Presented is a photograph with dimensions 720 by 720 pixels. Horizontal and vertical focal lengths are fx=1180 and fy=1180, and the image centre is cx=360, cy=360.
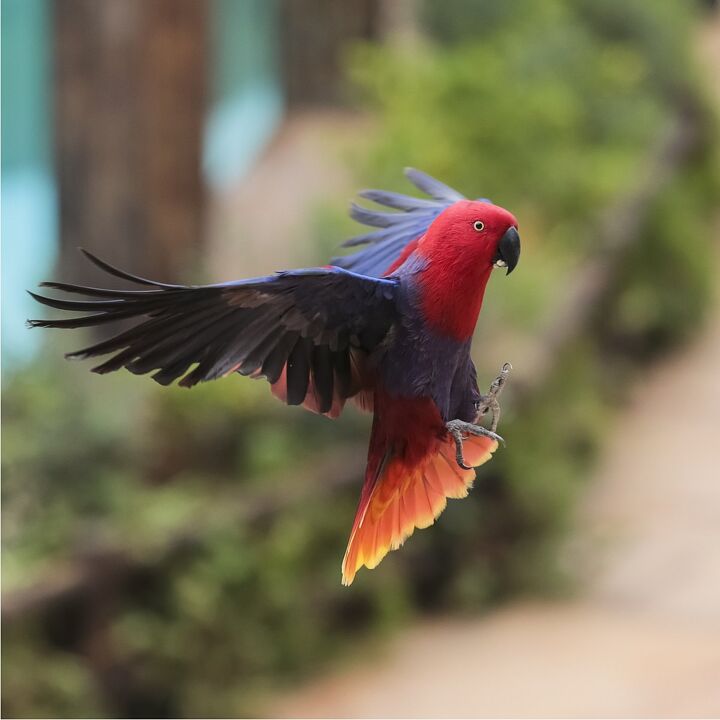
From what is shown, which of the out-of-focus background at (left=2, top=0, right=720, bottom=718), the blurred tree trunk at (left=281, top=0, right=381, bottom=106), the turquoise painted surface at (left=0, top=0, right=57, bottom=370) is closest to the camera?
the out-of-focus background at (left=2, top=0, right=720, bottom=718)

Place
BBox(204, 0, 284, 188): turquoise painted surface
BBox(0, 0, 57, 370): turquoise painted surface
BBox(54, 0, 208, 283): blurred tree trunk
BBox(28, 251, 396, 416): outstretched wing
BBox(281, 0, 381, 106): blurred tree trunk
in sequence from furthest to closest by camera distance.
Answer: BBox(281, 0, 381, 106): blurred tree trunk < BBox(204, 0, 284, 188): turquoise painted surface < BBox(0, 0, 57, 370): turquoise painted surface < BBox(54, 0, 208, 283): blurred tree trunk < BBox(28, 251, 396, 416): outstretched wing

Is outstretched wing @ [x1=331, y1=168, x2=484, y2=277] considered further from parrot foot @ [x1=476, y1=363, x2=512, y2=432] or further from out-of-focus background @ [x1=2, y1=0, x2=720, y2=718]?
out-of-focus background @ [x1=2, y1=0, x2=720, y2=718]

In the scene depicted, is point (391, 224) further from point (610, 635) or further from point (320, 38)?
point (320, 38)

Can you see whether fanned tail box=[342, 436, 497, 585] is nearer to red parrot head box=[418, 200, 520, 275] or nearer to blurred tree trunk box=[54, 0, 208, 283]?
red parrot head box=[418, 200, 520, 275]

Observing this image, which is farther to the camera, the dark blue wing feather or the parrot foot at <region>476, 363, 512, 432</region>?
the dark blue wing feather

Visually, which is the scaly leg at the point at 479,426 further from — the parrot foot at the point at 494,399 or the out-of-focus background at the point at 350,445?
the out-of-focus background at the point at 350,445

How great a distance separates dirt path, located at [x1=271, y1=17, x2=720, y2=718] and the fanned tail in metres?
2.51

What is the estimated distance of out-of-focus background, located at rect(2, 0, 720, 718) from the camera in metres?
3.21

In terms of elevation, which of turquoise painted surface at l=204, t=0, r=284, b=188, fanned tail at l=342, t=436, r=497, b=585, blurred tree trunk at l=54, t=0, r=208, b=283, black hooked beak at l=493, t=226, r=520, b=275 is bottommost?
fanned tail at l=342, t=436, r=497, b=585

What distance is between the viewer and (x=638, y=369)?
6.12 meters

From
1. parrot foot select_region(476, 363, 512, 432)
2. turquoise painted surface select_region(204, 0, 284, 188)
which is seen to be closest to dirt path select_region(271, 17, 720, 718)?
parrot foot select_region(476, 363, 512, 432)

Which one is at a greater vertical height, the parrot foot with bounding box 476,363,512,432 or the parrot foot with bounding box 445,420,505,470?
the parrot foot with bounding box 476,363,512,432

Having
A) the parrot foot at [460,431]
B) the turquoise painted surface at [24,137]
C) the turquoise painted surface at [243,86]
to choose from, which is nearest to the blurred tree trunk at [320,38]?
the turquoise painted surface at [243,86]

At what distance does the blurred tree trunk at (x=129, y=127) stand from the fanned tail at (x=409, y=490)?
138 inches
